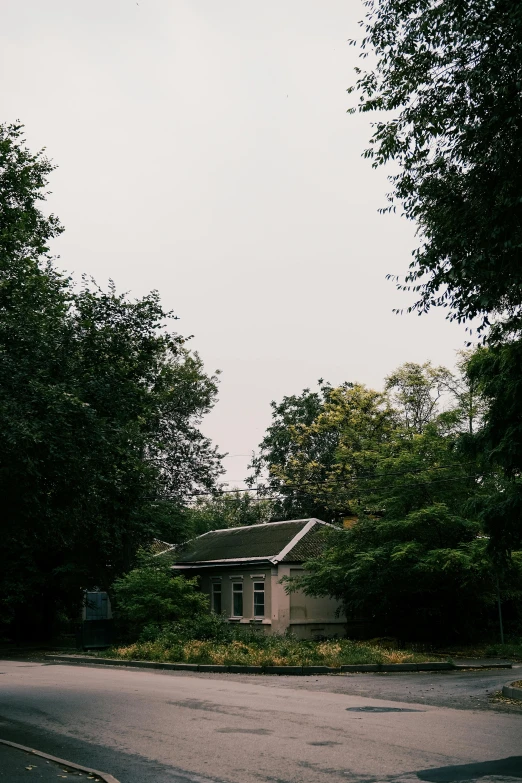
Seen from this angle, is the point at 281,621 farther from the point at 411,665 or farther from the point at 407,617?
the point at 411,665

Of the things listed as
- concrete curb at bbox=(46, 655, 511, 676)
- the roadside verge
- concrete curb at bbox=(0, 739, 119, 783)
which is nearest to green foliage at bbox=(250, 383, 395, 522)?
concrete curb at bbox=(46, 655, 511, 676)

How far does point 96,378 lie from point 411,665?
11.8m

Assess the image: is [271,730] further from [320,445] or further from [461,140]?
[320,445]

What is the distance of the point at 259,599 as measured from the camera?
37.7 m

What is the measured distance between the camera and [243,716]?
12633 millimetres

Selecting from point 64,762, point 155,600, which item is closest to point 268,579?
point 155,600

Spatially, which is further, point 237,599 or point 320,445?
point 320,445

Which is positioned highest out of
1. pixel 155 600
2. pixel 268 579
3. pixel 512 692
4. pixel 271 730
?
pixel 268 579

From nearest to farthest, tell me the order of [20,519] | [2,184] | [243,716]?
[243,716], [20,519], [2,184]

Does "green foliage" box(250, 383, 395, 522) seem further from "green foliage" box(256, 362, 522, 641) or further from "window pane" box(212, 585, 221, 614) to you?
"green foliage" box(256, 362, 522, 641)

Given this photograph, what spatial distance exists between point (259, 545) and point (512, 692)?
24748 millimetres

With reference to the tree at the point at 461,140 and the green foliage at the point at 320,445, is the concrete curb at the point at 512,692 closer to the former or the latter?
the tree at the point at 461,140

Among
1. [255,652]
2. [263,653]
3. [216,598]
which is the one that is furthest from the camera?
[216,598]

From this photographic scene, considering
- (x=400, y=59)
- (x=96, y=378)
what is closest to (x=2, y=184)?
(x=96, y=378)
